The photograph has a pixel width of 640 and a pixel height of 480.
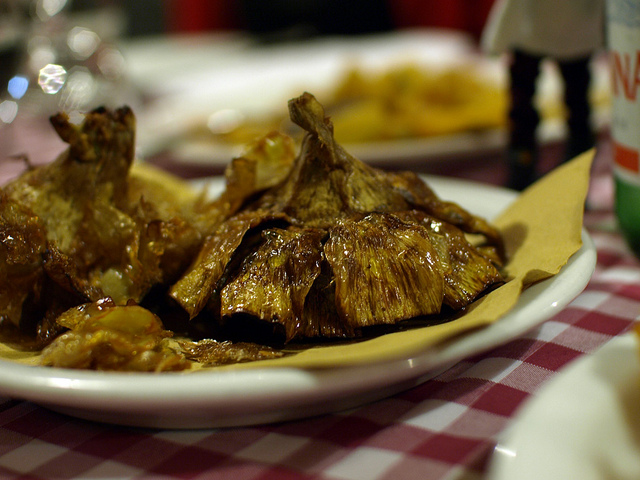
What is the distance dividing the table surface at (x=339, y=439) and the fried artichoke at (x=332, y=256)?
0.25ft

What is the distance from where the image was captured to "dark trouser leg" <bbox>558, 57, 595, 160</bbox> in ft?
3.73

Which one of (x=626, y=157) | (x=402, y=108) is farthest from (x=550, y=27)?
(x=402, y=108)

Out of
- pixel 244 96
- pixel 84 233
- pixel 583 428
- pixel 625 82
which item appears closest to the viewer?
pixel 583 428

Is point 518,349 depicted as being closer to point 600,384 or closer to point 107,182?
point 600,384

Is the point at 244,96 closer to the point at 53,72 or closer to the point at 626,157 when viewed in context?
the point at 53,72

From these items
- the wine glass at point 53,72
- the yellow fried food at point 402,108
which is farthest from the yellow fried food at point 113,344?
the wine glass at point 53,72

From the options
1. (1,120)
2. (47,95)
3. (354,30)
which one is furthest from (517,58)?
(354,30)

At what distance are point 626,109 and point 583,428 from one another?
1.85 ft

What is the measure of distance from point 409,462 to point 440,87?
4.69 feet

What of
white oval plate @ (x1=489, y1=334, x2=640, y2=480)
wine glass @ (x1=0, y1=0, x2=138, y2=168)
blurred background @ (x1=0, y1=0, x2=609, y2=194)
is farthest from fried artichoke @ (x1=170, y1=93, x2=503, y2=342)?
wine glass @ (x1=0, y1=0, x2=138, y2=168)

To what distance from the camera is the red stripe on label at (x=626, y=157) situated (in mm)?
857

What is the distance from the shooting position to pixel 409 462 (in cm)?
52

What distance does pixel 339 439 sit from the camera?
0.56 m

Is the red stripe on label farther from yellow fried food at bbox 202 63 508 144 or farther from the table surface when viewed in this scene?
yellow fried food at bbox 202 63 508 144
